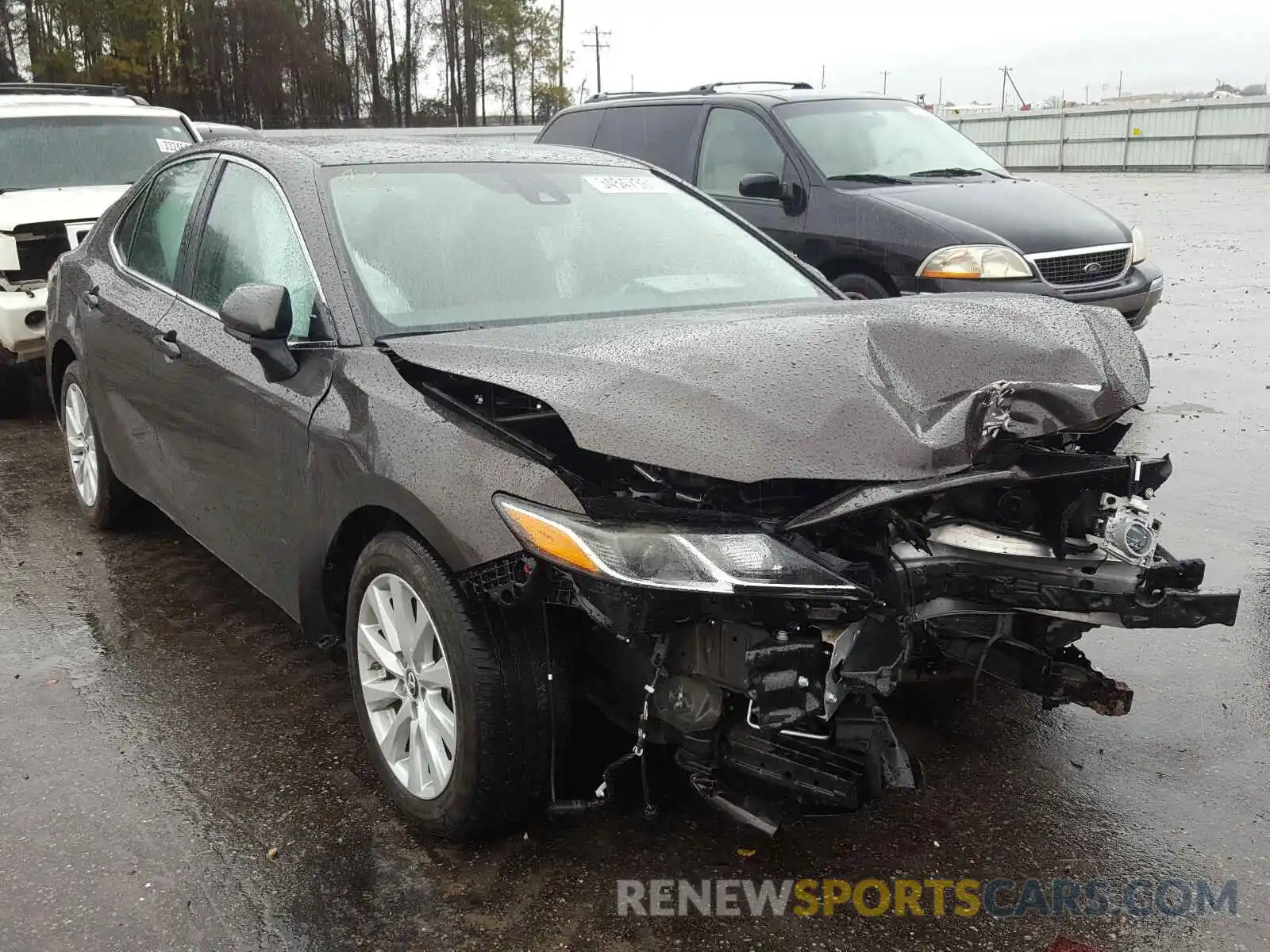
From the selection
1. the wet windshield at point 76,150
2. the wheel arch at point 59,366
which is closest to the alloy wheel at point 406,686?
the wheel arch at point 59,366

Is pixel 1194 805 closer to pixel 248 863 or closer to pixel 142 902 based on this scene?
pixel 248 863

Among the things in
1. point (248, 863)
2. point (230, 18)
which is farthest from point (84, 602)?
point (230, 18)

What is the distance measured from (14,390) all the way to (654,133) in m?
5.01

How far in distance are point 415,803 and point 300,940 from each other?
461 millimetres

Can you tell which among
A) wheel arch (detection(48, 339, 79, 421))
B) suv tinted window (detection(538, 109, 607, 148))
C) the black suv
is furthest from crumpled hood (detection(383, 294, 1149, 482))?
suv tinted window (detection(538, 109, 607, 148))

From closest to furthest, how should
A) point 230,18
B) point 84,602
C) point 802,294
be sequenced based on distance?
point 802,294
point 84,602
point 230,18

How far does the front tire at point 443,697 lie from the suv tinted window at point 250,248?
87 centimetres

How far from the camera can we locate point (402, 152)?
391cm

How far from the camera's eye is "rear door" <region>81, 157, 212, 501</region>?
434 centimetres

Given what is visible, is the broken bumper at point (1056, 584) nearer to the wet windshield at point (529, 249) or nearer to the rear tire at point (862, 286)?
the wet windshield at point (529, 249)

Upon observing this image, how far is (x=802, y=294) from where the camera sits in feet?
13.0

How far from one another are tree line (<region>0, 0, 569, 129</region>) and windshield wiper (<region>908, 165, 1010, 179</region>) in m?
50.4

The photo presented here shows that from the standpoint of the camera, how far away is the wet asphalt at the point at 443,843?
2.65 metres

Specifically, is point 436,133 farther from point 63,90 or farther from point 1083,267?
point 63,90
